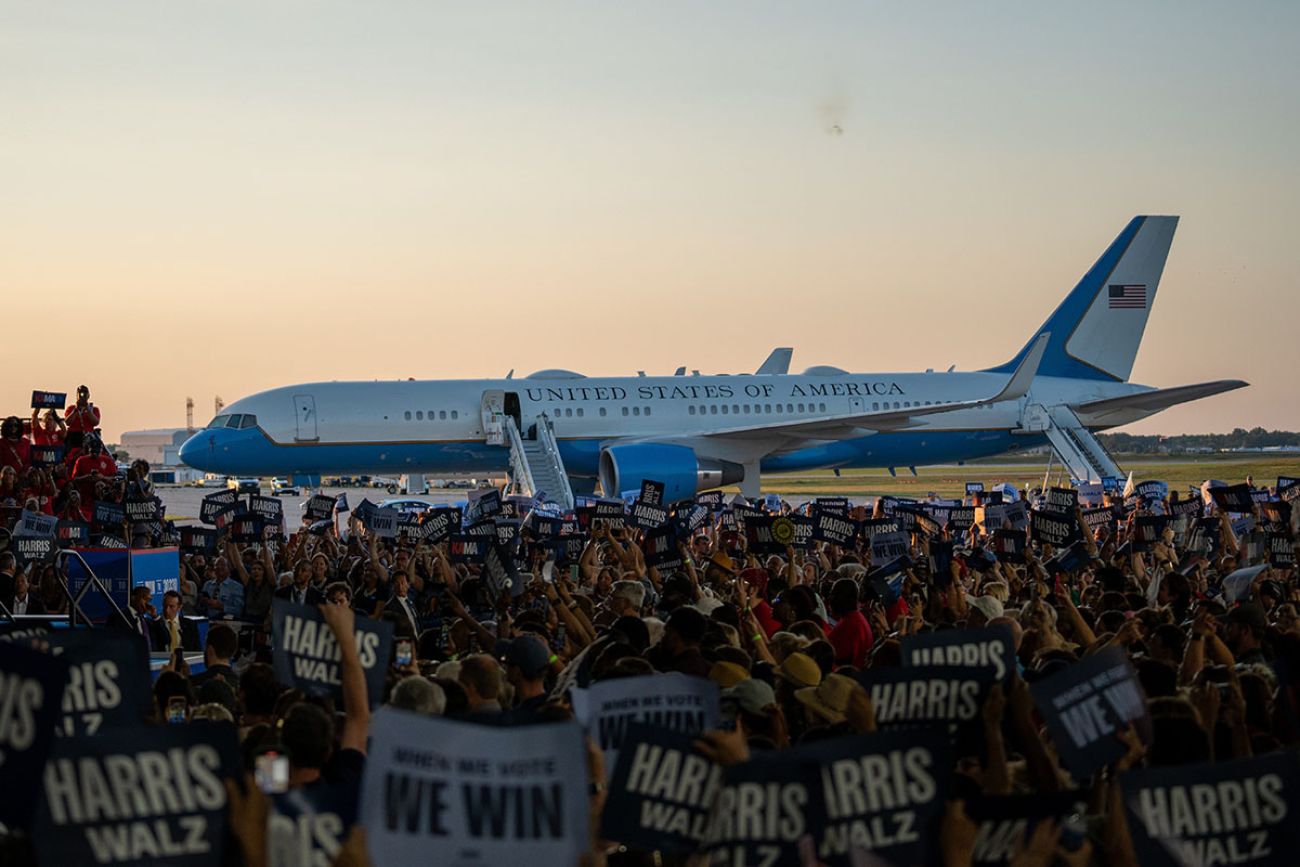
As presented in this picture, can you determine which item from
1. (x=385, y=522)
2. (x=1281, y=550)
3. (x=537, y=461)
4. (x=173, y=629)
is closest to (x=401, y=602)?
(x=173, y=629)

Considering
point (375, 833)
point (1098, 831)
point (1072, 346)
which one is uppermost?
point (1072, 346)

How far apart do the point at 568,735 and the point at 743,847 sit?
70 centimetres

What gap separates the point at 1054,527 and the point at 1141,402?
28.3 metres

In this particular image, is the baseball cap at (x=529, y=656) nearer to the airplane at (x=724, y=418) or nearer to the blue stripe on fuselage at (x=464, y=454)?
the airplane at (x=724, y=418)

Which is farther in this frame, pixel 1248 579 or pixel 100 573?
pixel 100 573

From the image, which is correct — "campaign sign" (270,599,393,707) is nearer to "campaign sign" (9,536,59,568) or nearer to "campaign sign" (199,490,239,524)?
"campaign sign" (9,536,59,568)

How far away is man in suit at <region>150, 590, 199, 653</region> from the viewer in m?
12.6

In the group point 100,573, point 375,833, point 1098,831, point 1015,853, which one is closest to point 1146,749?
point 1098,831

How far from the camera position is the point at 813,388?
1672 inches

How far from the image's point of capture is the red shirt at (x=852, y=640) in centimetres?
998

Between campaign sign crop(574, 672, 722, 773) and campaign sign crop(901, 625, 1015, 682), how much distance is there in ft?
3.05

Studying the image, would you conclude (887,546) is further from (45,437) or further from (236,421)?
(236,421)

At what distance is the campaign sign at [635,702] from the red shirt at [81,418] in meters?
18.0

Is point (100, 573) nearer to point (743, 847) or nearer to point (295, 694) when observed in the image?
point (295, 694)
